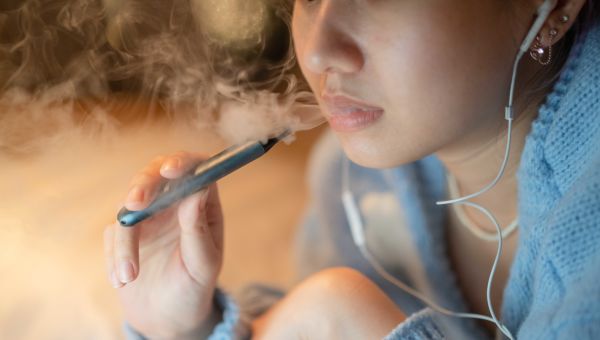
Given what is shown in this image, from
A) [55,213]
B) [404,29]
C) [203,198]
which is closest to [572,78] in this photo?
[404,29]

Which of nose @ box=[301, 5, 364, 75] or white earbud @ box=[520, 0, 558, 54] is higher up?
white earbud @ box=[520, 0, 558, 54]

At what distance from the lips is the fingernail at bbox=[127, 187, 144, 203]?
0.23 m

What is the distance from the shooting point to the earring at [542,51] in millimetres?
692

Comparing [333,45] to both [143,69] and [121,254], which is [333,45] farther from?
[121,254]

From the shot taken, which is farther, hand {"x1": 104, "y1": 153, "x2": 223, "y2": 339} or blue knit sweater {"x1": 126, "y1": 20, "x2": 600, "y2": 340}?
hand {"x1": 104, "y1": 153, "x2": 223, "y2": 339}

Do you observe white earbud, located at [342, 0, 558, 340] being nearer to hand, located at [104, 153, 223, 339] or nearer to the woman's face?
the woman's face

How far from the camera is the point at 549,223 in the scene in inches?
26.5

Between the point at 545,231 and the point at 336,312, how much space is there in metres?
0.27

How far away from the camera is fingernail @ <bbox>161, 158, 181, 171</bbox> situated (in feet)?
2.11

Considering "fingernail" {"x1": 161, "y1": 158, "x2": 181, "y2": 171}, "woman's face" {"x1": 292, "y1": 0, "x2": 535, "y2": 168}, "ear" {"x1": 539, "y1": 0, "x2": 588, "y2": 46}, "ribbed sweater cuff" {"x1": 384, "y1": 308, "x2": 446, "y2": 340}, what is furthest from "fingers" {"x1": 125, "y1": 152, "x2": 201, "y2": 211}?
"ear" {"x1": 539, "y1": 0, "x2": 588, "y2": 46}

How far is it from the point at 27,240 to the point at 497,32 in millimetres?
578

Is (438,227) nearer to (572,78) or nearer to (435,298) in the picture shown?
(435,298)

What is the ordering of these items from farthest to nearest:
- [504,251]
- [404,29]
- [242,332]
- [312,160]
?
[312,160]
[504,251]
[242,332]
[404,29]

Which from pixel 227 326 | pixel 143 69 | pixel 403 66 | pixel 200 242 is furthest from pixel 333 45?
pixel 227 326
